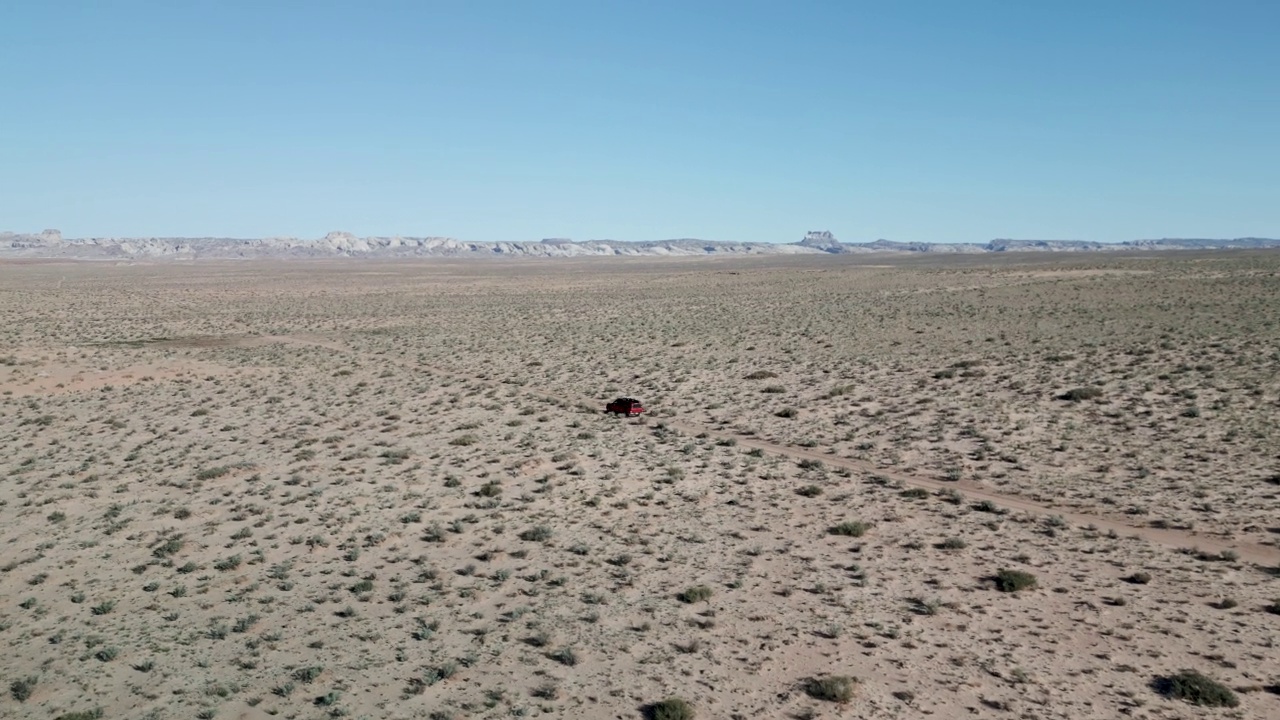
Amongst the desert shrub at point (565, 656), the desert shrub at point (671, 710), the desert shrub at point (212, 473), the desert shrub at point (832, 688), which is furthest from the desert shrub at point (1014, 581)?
the desert shrub at point (212, 473)

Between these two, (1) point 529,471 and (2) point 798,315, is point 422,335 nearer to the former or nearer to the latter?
(2) point 798,315

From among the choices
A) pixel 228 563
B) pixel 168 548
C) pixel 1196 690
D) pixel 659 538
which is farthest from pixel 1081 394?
pixel 168 548

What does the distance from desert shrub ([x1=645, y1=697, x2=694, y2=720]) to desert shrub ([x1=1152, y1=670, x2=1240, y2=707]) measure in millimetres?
4957

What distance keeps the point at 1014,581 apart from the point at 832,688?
420 centimetres

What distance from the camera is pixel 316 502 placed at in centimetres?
1744

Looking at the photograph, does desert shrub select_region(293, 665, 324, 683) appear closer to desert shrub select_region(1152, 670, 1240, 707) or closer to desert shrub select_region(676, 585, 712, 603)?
desert shrub select_region(676, 585, 712, 603)

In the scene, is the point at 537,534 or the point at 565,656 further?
the point at 537,534

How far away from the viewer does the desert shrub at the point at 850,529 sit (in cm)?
1480

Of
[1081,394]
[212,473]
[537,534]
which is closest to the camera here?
[537,534]

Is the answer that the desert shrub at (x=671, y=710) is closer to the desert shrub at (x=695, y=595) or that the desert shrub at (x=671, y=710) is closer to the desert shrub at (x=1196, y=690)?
the desert shrub at (x=695, y=595)

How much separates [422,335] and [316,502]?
103 feet

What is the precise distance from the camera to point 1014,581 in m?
12.3

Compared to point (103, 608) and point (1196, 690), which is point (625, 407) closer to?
point (103, 608)

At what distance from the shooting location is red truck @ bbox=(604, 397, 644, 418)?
25.5 meters
